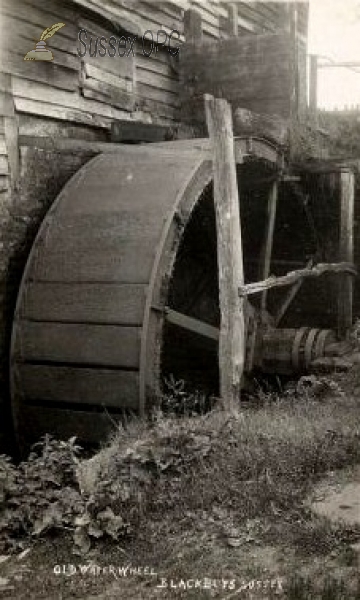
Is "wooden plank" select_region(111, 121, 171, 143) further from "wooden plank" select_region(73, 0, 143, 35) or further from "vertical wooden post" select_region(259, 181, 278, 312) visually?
"vertical wooden post" select_region(259, 181, 278, 312)

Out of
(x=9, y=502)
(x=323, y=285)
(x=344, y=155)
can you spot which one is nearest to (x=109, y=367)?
(x=9, y=502)

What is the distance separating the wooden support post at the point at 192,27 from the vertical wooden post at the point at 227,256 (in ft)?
12.3

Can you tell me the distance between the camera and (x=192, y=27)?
8.84m

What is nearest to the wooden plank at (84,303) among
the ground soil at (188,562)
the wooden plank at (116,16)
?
the ground soil at (188,562)

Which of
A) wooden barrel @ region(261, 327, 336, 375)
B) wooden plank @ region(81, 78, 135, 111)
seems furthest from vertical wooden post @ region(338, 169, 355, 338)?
wooden plank @ region(81, 78, 135, 111)

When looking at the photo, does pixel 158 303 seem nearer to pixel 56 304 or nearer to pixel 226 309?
pixel 226 309

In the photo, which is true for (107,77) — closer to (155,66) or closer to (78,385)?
(155,66)

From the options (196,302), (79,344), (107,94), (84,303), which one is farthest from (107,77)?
→ (79,344)

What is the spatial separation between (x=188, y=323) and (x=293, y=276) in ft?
4.26

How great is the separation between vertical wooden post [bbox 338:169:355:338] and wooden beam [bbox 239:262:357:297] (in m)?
0.14

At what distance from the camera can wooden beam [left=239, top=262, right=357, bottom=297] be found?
539 centimetres

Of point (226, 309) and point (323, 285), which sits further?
point (323, 285)

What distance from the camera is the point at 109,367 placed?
5172 mm

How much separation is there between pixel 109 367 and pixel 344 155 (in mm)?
4660
